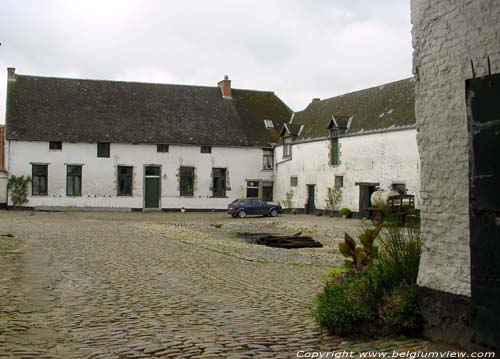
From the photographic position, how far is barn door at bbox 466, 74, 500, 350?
16.9 ft

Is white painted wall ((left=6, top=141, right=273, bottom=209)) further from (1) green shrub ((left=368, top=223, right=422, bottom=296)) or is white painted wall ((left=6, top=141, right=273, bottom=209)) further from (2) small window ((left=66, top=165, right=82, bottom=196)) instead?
(1) green shrub ((left=368, top=223, right=422, bottom=296))

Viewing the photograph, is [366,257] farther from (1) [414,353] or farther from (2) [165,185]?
(2) [165,185]

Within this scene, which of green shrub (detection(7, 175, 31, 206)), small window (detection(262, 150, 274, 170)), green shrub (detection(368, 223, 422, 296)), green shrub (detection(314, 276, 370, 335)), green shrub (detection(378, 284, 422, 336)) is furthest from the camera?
small window (detection(262, 150, 274, 170))

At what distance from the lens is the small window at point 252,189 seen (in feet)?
148

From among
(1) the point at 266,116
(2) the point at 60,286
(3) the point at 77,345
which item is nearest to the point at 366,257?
(3) the point at 77,345

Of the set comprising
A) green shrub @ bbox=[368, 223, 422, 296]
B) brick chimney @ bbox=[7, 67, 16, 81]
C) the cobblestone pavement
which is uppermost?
brick chimney @ bbox=[7, 67, 16, 81]

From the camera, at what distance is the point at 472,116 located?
17.8 feet

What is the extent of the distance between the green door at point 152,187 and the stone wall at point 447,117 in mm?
37550

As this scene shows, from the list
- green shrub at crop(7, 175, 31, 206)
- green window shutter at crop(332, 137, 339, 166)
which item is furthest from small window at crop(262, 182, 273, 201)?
green shrub at crop(7, 175, 31, 206)

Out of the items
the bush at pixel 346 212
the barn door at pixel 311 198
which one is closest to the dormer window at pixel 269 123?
the barn door at pixel 311 198

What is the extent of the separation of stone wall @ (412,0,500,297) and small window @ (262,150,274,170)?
129 feet

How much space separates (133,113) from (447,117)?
4009 centimetres

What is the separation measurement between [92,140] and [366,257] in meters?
36.7

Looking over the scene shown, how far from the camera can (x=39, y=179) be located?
133 feet
